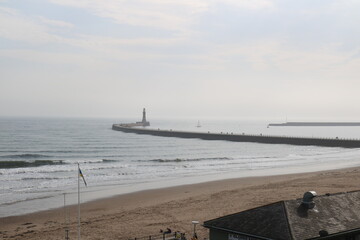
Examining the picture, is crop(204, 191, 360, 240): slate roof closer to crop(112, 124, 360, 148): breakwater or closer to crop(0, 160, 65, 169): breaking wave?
crop(0, 160, 65, 169): breaking wave

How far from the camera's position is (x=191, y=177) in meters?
38.4

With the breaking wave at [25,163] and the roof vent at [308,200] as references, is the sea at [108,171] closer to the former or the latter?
the breaking wave at [25,163]

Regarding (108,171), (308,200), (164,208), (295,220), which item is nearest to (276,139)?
(108,171)

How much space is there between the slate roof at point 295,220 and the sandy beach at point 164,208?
5.84 m

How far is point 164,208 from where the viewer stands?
24.4 metres

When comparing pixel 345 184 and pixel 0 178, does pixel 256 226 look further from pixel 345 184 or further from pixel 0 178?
pixel 0 178

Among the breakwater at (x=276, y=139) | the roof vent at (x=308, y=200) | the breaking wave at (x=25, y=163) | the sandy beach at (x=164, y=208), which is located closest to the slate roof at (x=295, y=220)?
the roof vent at (x=308, y=200)

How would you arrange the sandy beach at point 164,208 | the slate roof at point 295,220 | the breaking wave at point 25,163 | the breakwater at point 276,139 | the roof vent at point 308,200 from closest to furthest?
the slate roof at point 295,220
the roof vent at point 308,200
the sandy beach at point 164,208
the breaking wave at point 25,163
the breakwater at point 276,139

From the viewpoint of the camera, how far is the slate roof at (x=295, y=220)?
35.2ft

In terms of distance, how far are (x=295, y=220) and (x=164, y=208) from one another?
14.0 m

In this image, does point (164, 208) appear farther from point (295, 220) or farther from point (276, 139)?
point (276, 139)

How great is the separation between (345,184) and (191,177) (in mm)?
13523

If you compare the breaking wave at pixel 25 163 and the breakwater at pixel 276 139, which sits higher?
the breakwater at pixel 276 139

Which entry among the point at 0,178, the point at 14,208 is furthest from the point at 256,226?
the point at 0,178
